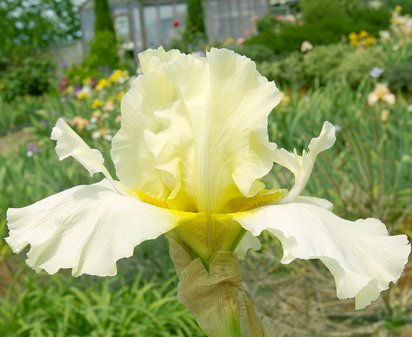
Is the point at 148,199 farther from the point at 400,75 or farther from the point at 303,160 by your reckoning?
the point at 400,75

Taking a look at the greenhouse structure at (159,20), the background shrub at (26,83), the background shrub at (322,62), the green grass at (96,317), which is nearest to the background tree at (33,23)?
the greenhouse structure at (159,20)

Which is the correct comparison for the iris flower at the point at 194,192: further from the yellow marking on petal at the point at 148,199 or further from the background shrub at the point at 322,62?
the background shrub at the point at 322,62

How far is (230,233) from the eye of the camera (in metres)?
0.73

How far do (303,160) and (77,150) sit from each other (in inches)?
10.8

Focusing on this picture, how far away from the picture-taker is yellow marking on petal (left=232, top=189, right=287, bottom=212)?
75 cm

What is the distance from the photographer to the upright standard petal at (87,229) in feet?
2.20

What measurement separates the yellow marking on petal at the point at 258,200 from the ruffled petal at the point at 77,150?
17 cm

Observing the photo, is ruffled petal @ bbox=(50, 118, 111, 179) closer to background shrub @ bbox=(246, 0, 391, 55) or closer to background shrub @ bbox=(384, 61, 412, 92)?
background shrub @ bbox=(384, 61, 412, 92)

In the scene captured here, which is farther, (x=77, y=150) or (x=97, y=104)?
(x=97, y=104)

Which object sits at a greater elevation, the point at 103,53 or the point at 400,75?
the point at 400,75

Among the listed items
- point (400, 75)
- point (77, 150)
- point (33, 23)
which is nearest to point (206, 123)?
point (77, 150)

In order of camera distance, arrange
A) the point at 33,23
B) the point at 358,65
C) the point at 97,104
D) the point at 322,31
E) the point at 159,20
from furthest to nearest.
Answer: the point at 33,23 < the point at 159,20 < the point at 322,31 < the point at 358,65 < the point at 97,104

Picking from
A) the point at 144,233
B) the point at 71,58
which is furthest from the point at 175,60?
the point at 71,58

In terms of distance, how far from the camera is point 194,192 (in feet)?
2.47
